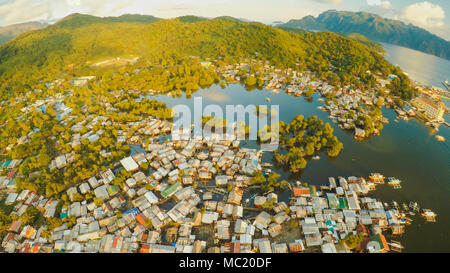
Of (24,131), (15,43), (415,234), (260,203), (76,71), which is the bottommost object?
(415,234)

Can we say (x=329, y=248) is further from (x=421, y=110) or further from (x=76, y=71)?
(x=76, y=71)

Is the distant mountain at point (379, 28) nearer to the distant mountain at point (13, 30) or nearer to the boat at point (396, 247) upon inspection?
the boat at point (396, 247)

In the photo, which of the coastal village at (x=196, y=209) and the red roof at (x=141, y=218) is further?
the red roof at (x=141, y=218)

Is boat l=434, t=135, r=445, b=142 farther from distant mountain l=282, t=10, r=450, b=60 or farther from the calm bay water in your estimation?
distant mountain l=282, t=10, r=450, b=60

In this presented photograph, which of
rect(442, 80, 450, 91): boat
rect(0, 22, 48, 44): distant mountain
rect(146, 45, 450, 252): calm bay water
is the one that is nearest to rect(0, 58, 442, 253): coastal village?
rect(146, 45, 450, 252): calm bay water

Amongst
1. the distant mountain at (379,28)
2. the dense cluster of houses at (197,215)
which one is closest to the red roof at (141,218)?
the dense cluster of houses at (197,215)

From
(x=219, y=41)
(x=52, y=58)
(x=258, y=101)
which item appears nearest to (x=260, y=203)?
(x=258, y=101)
